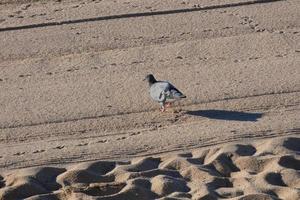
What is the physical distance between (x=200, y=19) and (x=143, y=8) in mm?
807

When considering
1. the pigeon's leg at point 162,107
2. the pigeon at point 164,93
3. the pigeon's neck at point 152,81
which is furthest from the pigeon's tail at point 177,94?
the pigeon's neck at point 152,81

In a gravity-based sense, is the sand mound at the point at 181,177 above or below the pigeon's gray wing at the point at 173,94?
below

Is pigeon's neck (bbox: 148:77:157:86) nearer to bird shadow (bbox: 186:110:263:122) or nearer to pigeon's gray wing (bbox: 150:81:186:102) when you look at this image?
pigeon's gray wing (bbox: 150:81:186:102)

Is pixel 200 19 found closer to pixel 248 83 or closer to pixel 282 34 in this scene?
pixel 282 34

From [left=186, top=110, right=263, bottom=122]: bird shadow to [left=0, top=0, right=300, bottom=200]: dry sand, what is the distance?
0.04 feet

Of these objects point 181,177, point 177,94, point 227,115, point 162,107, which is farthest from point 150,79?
point 181,177

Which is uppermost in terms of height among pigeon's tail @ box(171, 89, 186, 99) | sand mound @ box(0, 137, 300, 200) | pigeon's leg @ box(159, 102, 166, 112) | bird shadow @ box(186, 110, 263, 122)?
pigeon's tail @ box(171, 89, 186, 99)

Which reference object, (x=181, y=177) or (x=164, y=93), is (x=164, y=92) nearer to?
(x=164, y=93)

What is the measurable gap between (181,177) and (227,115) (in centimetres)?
161

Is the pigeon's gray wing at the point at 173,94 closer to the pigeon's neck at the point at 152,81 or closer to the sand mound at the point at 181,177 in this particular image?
the pigeon's neck at the point at 152,81

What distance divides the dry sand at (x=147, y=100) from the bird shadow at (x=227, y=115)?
0.5 inches

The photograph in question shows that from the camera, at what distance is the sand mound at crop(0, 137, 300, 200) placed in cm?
777

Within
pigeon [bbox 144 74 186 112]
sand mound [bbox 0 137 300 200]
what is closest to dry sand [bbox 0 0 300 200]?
sand mound [bbox 0 137 300 200]

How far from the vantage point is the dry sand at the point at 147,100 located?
8.06 metres
